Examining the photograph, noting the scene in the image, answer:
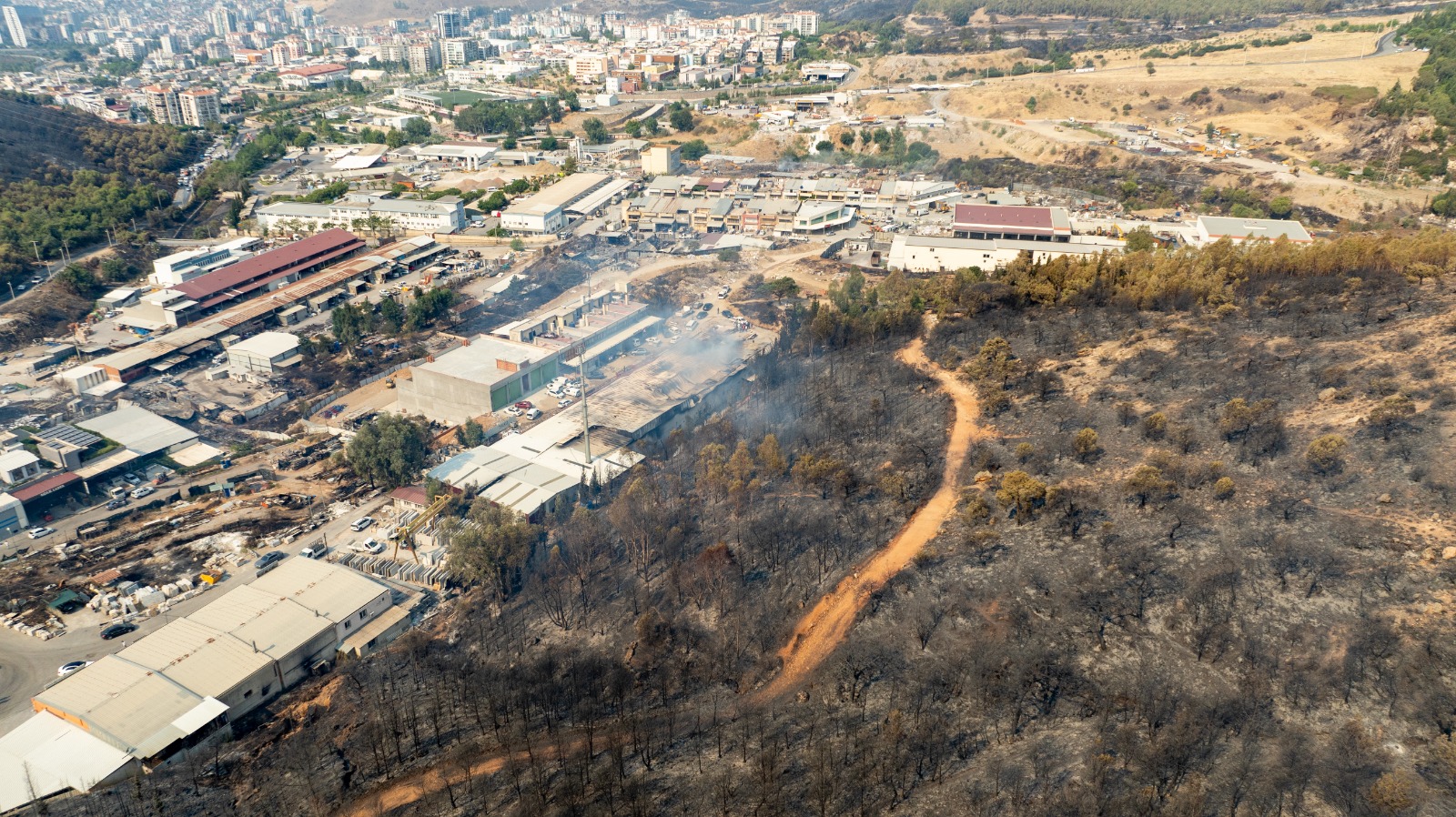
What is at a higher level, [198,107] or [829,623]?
[198,107]

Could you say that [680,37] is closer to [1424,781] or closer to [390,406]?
[390,406]

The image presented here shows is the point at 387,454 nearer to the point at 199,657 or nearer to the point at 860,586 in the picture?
the point at 199,657

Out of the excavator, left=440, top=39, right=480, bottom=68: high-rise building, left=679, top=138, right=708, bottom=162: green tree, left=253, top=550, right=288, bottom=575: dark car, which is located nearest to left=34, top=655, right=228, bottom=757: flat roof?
left=253, top=550, right=288, bottom=575: dark car

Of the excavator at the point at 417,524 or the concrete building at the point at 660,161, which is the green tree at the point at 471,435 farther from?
the concrete building at the point at 660,161

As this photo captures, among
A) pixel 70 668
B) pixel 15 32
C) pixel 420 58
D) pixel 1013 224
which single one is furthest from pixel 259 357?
pixel 15 32

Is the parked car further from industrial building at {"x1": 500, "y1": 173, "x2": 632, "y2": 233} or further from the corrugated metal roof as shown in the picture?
industrial building at {"x1": 500, "y1": 173, "x2": 632, "y2": 233}

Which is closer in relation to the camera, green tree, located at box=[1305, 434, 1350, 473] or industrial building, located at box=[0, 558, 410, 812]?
industrial building, located at box=[0, 558, 410, 812]
